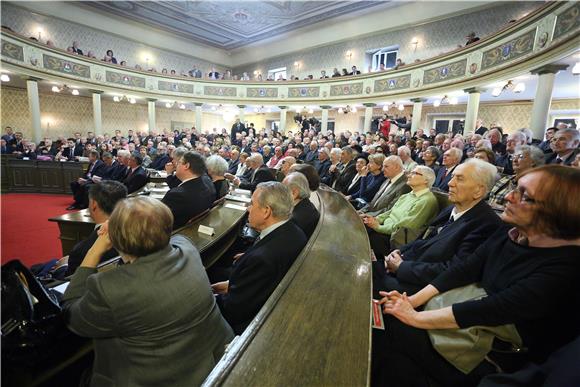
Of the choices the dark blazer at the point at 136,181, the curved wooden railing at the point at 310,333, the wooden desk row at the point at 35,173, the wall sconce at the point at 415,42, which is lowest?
the wooden desk row at the point at 35,173

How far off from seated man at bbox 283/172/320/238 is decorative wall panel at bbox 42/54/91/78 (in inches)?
538

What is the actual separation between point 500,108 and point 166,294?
52.3 ft

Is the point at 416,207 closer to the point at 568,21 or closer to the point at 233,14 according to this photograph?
the point at 568,21

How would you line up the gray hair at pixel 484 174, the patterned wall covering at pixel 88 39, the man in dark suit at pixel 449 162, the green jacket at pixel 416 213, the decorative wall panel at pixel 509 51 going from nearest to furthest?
the gray hair at pixel 484 174 < the green jacket at pixel 416 213 < the man in dark suit at pixel 449 162 < the decorative wall panel at pixel 509 51 < the patterned wall covering at pixel 88 39

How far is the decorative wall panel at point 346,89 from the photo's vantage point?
13.3 meters

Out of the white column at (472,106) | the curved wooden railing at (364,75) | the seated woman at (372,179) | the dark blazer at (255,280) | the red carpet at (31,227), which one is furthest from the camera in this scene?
the white column at (472,106)

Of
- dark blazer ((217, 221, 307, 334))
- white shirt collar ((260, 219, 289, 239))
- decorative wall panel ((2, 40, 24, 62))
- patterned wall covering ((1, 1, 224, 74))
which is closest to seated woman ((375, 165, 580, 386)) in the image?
dark blazer ((217, 221, 307, 334))

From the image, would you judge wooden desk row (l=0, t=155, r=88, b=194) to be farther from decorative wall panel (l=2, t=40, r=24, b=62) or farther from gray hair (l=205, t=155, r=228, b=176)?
gray hair (l=205, t=155, r=228, b=176)

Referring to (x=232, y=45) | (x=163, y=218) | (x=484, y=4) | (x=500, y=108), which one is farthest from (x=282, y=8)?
(x=163, y=218)

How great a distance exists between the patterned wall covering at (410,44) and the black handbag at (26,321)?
602 inches

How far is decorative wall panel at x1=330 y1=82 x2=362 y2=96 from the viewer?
13.3 m

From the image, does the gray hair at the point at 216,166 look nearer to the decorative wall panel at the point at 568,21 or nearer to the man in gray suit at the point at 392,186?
the man in gray suit at the point at 392,186

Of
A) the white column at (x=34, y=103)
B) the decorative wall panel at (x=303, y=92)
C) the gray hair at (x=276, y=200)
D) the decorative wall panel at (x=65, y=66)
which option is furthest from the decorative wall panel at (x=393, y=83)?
the white column at (x=34, y=103)

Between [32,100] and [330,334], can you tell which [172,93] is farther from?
[330,334]
